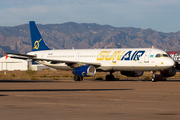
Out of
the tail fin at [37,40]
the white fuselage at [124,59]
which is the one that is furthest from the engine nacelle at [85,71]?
the tail fin at [37,40]

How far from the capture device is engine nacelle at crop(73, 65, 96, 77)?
41688mm

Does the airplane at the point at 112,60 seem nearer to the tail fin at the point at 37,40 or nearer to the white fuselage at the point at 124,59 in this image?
the white fuselage at the point at 124,59

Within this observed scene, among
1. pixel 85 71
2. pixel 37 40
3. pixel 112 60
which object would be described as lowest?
pixel 85 71

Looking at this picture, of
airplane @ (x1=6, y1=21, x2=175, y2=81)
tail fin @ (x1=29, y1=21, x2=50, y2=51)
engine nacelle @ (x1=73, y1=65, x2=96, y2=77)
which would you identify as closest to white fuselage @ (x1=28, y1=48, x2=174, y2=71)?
airplane @ (x1=6, y1=21, x2=175, y2=81)

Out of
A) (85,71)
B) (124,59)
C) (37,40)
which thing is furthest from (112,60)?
(37,40)

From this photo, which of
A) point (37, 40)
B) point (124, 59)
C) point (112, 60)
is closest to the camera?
point (124, 59)

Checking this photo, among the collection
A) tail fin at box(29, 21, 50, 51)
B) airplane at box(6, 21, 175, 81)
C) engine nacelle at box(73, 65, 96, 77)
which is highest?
tail fin at box(29, 21, 50, 51)

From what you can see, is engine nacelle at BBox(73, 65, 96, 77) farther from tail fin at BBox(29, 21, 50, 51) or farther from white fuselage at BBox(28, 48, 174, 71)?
tail fin at BBox(29, 21, 50, 51)

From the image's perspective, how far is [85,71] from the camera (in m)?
41.7

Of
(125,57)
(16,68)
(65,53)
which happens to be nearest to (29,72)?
(65,53)

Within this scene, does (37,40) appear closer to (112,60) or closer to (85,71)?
(85,71)
